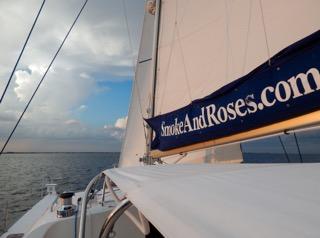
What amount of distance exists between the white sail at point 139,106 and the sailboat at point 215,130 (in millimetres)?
29

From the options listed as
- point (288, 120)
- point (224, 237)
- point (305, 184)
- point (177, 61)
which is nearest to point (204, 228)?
point (224, 237)

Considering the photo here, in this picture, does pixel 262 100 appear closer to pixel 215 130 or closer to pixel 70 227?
pixel 215 130

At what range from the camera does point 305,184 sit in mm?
1187

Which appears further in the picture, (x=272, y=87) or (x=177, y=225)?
(x=272, y=87)

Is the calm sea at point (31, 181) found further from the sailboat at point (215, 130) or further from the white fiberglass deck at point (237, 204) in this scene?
the white fiberglass deck at point (237, 204)

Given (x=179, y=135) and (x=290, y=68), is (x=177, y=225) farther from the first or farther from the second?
(x=179, y=135)

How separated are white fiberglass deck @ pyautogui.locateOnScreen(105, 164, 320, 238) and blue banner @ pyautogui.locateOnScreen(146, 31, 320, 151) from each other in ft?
3.31

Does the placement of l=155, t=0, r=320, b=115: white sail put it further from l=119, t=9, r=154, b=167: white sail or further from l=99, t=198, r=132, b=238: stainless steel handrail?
l=99, t=198, r=132, b=238: stainless steel handrail

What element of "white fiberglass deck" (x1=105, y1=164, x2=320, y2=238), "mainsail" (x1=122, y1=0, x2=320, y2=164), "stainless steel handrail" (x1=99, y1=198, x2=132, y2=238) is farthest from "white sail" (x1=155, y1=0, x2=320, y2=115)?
"stainless steel handrail" (x1=99, y1=198, x2=132, y2=238)

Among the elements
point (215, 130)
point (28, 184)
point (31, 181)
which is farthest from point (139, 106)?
point (31, 181)

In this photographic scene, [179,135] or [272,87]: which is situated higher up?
[272,87]

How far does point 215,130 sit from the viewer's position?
9.94 ft

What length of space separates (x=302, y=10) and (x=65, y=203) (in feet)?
11.6

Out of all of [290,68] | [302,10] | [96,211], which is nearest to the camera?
[290,68]
